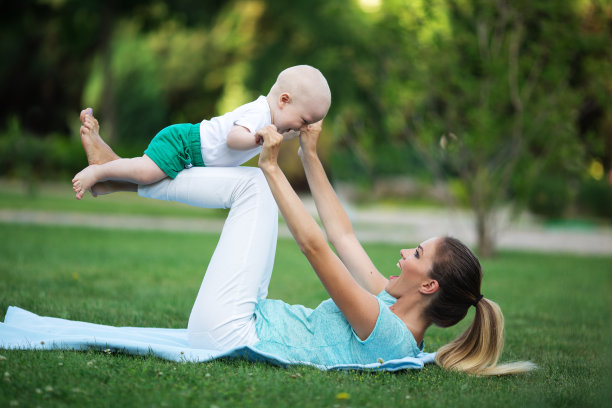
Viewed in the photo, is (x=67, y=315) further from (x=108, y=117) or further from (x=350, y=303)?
(x=108, y=117)

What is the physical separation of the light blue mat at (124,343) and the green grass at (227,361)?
66 mm

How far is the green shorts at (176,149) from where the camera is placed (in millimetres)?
3588

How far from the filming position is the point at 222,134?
364cm

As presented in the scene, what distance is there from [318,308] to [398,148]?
13941 millimetres

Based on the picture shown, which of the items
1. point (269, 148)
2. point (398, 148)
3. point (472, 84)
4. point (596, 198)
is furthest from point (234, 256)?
point (596, 198)

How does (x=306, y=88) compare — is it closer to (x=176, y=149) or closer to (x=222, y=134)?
(x=222, y=134)

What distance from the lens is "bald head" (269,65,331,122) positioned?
3584 millimetres

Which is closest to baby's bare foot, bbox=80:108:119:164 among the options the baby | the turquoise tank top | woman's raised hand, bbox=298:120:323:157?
the baby

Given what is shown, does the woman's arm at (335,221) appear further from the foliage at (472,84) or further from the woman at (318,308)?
the foliage at (472,84)

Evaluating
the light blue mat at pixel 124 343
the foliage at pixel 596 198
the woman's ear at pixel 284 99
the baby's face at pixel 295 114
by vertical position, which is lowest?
the foliage at pixel 596 198

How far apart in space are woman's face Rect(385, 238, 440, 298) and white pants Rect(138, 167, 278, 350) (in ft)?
2.30

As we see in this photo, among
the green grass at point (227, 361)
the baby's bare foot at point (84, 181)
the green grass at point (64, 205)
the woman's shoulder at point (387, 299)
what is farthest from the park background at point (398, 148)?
the baby's bare foot at point (84, 181)

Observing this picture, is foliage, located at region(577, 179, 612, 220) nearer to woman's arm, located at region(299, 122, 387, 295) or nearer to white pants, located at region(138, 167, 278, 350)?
woman's arm, located at region(299, 122, 387, 295)

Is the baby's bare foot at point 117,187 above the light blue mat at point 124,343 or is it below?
above
